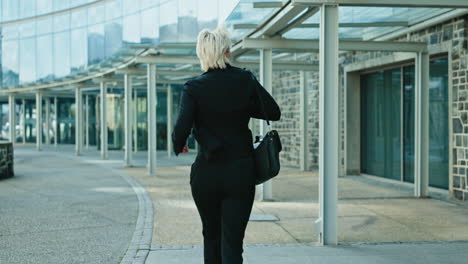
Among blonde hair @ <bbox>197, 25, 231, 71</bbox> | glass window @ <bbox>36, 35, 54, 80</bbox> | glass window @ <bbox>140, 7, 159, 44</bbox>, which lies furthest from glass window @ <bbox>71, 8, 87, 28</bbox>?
blonde hair @ <bbox>197, 25, 231, 71</bbox>

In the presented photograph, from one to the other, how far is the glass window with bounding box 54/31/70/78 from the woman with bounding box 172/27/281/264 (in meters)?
29.5

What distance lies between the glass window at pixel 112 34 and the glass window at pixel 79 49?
12.4 ft

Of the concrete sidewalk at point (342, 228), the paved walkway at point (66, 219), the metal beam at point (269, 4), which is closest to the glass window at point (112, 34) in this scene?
the paved walkway at point (66, 219)

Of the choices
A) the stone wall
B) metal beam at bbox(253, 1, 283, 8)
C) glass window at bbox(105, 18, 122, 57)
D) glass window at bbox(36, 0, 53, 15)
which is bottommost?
the stone wall

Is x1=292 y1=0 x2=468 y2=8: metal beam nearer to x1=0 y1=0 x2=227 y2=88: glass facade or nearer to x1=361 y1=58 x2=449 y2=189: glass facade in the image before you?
x1=361 y1=58 x2=449 y2=189: glass facade

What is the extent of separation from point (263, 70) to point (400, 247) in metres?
4.79

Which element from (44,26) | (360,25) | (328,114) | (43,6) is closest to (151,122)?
(360,25)

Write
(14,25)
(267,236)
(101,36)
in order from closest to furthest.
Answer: (267,236) → (101,36) → (14,25)

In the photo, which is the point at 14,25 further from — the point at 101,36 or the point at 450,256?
the point at 450,256

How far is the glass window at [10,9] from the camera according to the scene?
36938mm

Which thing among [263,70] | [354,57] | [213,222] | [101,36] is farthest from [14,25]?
[213,222]

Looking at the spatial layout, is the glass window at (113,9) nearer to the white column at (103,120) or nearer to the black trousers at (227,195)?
the white column at (103,120)

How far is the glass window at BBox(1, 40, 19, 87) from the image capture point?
3522cm

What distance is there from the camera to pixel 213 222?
11.5ft
